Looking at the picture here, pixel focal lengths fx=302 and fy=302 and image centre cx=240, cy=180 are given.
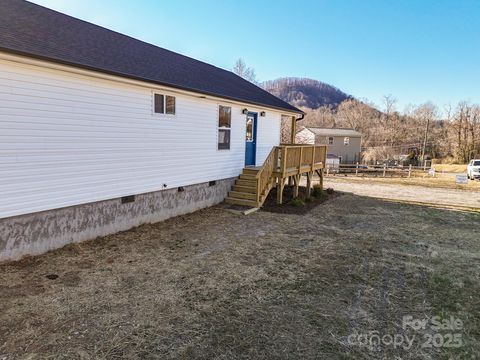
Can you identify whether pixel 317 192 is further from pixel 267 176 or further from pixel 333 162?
pixel 333 162

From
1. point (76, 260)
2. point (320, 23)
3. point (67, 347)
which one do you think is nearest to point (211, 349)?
point (67, 347)

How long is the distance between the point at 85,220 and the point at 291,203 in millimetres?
6812

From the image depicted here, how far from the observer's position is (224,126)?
10.2m

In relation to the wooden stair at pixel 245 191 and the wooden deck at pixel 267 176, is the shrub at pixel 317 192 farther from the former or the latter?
the wooden stair at pixel 245 191

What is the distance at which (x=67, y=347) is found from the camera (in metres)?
3.00

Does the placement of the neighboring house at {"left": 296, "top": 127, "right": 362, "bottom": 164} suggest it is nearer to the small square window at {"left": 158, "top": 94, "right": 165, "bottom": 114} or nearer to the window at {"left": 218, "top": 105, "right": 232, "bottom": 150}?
the window at {"left": 218, "top": 105, "right": 232, "bottom": 150}

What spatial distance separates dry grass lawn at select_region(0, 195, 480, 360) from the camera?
3141 mm

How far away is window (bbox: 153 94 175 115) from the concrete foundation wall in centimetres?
210

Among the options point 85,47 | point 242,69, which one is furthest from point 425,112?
point 85,47

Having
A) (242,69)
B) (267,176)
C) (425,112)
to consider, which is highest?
(242,69)

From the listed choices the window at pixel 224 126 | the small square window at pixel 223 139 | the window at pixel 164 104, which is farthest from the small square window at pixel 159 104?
the small square window at pixel 223 139

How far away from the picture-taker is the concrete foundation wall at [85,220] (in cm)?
504

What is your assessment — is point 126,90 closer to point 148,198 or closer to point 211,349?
point 148,198

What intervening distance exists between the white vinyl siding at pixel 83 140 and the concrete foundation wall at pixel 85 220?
186 millimetres
